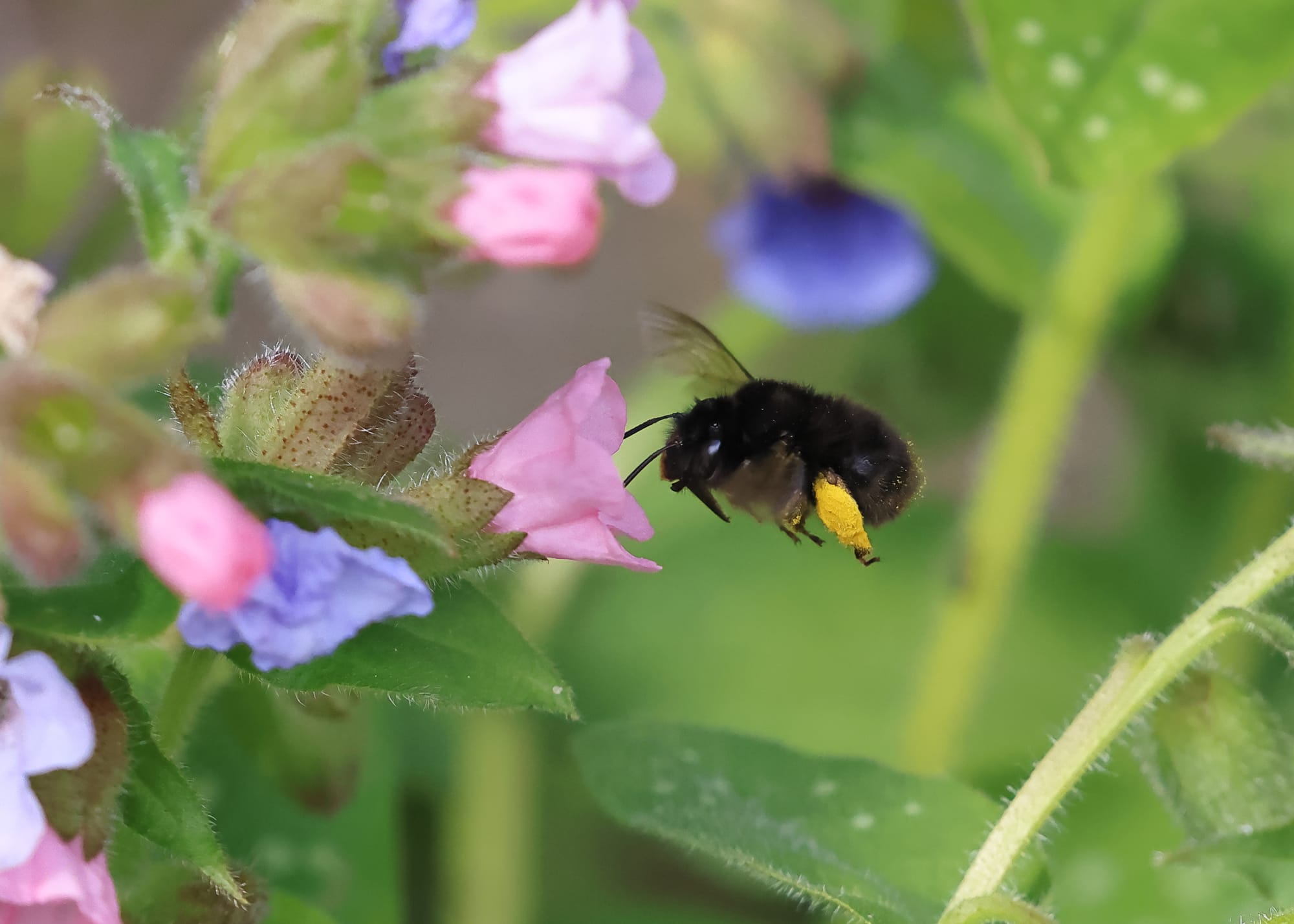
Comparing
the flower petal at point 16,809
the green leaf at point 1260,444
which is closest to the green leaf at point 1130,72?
the green leaf at point 1260,444

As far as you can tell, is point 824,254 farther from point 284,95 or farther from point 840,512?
point 284,95

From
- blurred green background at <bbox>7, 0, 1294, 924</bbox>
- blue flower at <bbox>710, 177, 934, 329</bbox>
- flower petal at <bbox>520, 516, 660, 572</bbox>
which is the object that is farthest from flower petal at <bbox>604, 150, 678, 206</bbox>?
blue flower at <bbox>710, 177, 934, 329</bbox>

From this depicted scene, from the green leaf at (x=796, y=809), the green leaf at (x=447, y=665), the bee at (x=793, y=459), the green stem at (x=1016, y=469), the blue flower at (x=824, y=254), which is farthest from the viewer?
the blue flower at (x=824, y=254)

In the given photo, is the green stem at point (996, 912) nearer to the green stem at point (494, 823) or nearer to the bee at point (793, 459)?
the bee at point (793, 459)

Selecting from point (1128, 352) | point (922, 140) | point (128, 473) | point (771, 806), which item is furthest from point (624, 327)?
point (128, 473)

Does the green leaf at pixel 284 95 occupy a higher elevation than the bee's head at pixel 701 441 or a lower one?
higher

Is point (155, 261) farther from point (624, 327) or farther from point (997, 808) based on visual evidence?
point (624, 327)

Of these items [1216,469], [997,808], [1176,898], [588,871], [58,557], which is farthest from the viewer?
[1216,469]
